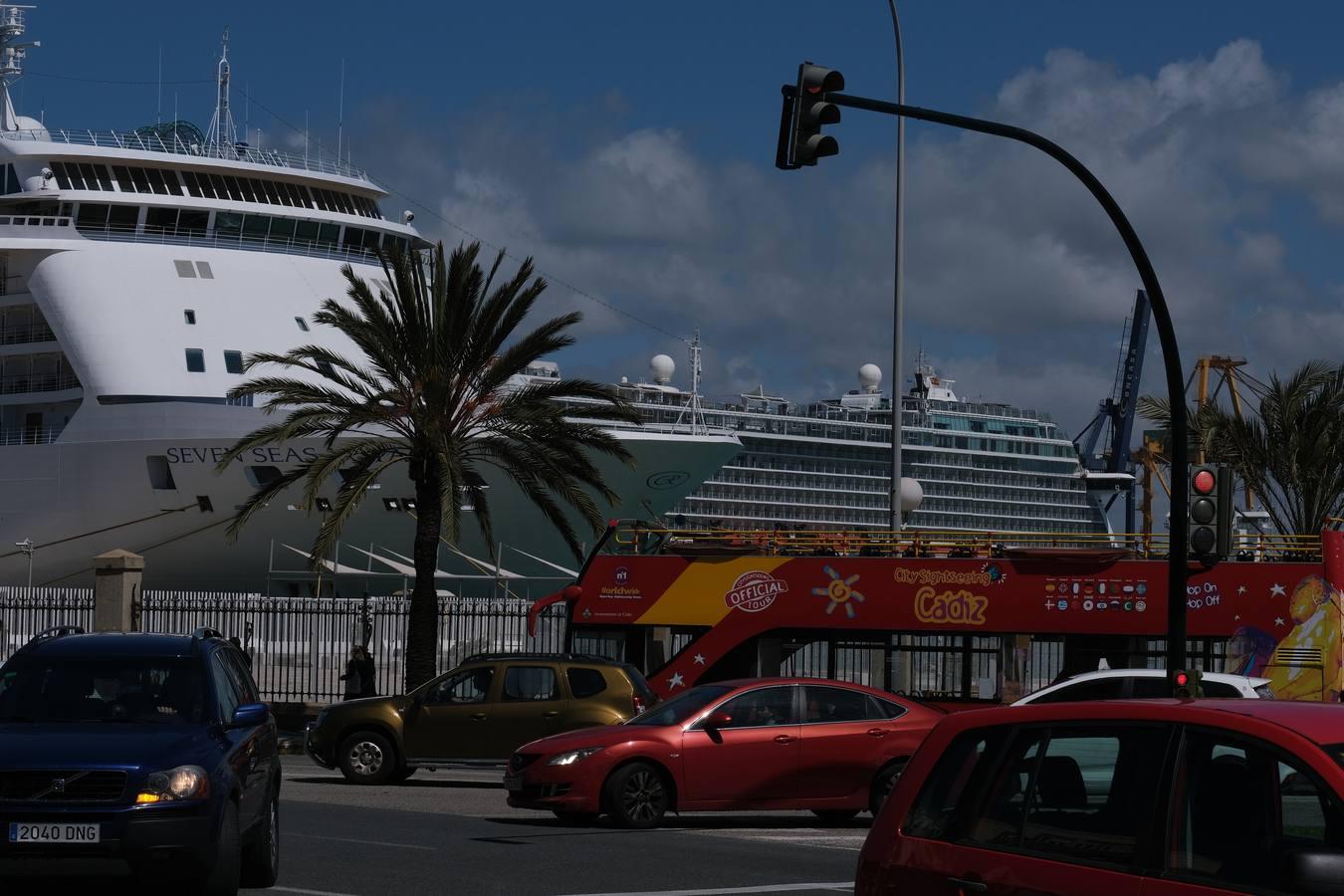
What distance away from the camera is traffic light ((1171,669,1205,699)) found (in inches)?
522

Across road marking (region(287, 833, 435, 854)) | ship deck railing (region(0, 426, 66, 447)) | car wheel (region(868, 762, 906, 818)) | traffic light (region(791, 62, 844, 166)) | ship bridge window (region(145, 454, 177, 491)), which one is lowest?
road marking (region(287, 833, 435, 854))

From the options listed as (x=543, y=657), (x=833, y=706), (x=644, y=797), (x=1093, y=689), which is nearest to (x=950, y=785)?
(x=644, y=797)

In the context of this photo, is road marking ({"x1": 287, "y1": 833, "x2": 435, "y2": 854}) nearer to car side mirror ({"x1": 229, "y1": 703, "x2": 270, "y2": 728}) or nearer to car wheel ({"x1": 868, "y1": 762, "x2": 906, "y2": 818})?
car side mirror ({"x1": 229, "y1": 703, "x2": 270, "y2": 728})

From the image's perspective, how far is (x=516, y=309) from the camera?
26344 mm

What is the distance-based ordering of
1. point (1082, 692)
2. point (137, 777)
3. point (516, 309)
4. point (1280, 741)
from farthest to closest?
point (516, 309)
point (1082, 692)
point (137, 777)
point (1280, 741)

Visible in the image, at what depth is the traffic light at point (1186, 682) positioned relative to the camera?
43.5ft

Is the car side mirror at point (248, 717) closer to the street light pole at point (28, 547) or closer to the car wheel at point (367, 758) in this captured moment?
the car wheel at point (367, 758)

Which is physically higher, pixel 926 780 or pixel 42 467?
pixel 42 467

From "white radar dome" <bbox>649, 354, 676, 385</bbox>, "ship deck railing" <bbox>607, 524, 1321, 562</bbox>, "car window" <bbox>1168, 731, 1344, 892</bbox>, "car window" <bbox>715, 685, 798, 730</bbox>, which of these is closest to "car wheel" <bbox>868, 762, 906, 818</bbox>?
"car window" <bbox>715, 685, 798, 730</bbox>

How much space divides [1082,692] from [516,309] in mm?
12447

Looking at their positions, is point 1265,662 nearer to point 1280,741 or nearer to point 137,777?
point 137,777

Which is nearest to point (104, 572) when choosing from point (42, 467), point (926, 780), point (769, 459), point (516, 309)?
point (516, 309)

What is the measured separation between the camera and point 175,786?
860cm

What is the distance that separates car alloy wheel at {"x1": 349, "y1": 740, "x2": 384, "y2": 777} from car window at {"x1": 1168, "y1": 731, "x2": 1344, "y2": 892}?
50.1 ft
